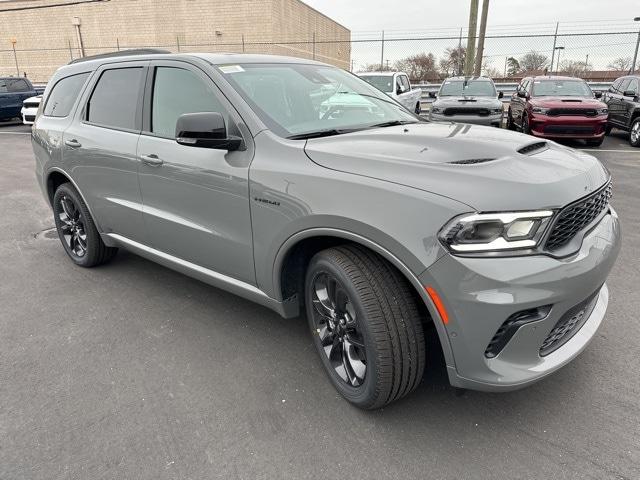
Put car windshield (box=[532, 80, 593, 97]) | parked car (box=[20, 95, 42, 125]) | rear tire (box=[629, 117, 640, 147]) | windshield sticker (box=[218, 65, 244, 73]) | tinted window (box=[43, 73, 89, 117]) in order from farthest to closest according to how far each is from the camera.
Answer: parked car (box=[20, 95, 42, 125]) → car windshield (box=[532, 80, 593, 97]) → rear tire (box=[629, 117, 640, 147]) → tinted window (box=[43, 73, 89, 117]) → windshield sticker (box=[218, 65, 244, 73])

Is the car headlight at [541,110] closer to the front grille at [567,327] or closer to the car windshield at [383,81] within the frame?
the car windshield at [383,81]

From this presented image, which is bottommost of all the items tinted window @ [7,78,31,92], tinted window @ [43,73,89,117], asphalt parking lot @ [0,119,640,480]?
asphalt parking lot @ [0,119,640,480]

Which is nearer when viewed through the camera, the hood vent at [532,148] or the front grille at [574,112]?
the hood vent at [532,148]

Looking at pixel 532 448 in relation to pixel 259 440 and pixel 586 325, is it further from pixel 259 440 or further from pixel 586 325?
pixel 259 440

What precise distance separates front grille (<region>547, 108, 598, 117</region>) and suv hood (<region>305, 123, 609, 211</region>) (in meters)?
8.87

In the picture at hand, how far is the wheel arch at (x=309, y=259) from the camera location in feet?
6.82

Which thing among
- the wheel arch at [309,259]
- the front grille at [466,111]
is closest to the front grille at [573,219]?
the wheel arch at [309,259]

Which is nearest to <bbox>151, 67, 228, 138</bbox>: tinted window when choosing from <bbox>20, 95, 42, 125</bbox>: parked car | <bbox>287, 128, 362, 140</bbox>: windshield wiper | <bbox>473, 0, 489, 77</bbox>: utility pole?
<bbox>287, 128, 362, 140</bbox>: windshield wiper

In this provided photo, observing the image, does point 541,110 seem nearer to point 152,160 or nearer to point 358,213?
point 152,160

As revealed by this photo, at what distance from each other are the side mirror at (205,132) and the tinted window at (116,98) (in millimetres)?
1040

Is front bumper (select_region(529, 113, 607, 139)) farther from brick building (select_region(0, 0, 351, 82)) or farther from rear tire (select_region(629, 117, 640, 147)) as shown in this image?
brick building (select_region(0, 0, 351, 82))

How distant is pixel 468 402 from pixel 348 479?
0.83 m

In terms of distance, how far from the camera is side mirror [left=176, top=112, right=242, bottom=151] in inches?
103

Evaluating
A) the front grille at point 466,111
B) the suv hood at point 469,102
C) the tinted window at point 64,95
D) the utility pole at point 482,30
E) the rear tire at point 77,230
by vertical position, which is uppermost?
the utility pole at point 482,30
